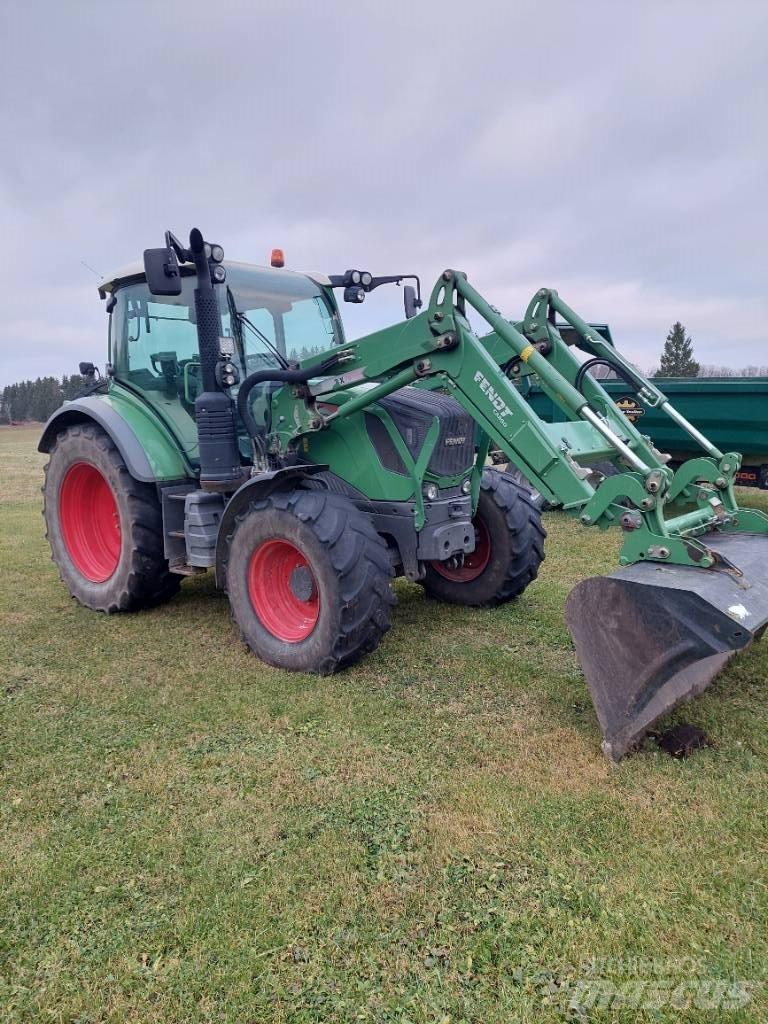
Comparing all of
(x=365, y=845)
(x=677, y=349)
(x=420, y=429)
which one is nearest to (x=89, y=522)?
(x=420, y=429)

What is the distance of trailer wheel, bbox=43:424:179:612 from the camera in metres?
5.12

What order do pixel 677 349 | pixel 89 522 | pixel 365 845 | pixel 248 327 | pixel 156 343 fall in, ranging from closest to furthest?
pixel 365 845 < pixel 248 327 < pixel 156 343 < pixel 89 522 < pixel 677 349

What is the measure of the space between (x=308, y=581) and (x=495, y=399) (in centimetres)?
151

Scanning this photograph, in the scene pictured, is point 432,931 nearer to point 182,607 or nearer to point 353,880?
point 353,880

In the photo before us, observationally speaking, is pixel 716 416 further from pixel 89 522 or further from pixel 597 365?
pixel 89 522

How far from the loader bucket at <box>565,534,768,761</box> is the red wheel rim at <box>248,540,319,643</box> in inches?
65.2

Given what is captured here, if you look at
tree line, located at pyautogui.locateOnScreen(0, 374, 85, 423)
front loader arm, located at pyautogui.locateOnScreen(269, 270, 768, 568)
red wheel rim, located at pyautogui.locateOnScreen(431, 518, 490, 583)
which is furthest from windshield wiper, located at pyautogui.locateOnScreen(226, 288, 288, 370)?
tree line, located at pyautogui.locateOnScreen(0, 374, 85, 423)

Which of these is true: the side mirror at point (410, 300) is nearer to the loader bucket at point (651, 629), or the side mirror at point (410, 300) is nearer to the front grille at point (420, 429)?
the front grille at point (420, 429)

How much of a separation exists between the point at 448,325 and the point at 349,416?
0.93 meters

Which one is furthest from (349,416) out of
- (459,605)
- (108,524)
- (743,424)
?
(743,424)

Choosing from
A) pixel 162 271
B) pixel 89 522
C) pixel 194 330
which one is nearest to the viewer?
pixel 162 271

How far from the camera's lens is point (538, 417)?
3725mm

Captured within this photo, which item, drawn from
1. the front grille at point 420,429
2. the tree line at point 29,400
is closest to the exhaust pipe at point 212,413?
the front grille at point 420,429

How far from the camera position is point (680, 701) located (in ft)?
11.5
